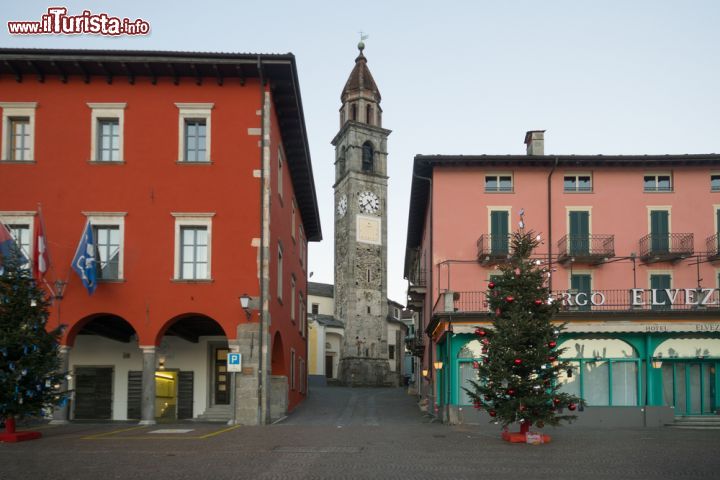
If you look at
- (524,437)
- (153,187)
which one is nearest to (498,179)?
(153,187)

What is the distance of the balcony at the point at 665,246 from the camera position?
3447 centimetres

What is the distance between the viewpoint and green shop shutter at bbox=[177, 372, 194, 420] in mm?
28984

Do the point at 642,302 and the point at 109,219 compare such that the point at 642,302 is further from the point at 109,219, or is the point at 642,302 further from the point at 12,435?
the point at 12,435

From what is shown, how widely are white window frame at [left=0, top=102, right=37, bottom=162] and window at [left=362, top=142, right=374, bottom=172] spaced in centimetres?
5438

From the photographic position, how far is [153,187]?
26.7 metres

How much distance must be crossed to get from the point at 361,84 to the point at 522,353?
2566 inches

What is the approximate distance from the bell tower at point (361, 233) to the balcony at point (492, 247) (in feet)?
133

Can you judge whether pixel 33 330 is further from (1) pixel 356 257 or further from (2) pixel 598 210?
(1) pixel 356 257

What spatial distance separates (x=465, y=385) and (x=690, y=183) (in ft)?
47.0

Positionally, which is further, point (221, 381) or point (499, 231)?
point (499, 231)

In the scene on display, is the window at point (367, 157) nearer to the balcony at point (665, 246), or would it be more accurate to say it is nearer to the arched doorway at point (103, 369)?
the balcony at point (665, 246)

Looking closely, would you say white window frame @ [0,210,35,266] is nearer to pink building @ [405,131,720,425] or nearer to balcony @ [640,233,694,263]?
pink building @ [405,131,720,425]

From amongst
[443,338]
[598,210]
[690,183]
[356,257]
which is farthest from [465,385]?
[356,257]

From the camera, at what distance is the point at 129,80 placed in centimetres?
2705
